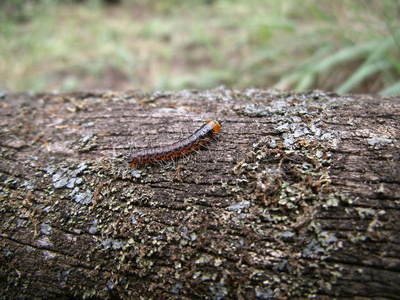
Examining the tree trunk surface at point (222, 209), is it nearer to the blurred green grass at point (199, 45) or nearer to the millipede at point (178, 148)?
the millipede at point (178, 148)

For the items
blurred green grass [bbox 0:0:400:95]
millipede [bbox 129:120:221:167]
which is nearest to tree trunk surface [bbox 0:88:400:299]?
millipede [bbox 129:120:221:167]

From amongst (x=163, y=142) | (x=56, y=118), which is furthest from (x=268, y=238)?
(x=56, y=118)

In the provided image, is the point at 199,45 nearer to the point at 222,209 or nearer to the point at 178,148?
the point at 178,148

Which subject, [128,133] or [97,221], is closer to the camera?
[97,221]

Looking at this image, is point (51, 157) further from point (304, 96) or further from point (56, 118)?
point (304, 96)

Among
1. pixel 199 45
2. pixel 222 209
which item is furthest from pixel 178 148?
pixel 199 45

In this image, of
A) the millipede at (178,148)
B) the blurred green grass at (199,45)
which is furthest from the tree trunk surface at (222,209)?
the blurred green grass at (199,45)
